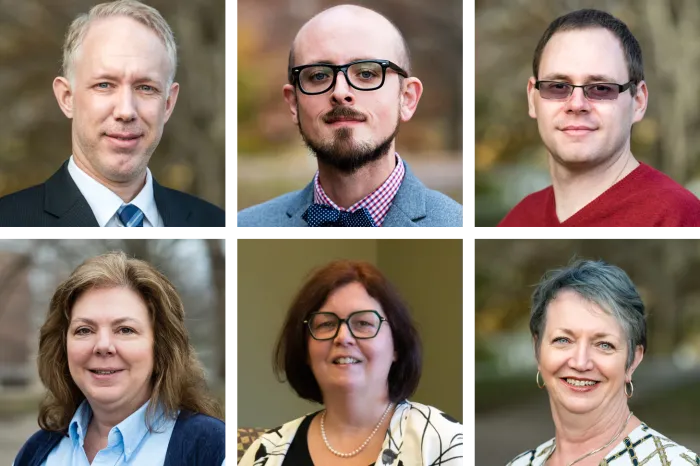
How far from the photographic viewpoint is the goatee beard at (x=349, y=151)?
3514mm

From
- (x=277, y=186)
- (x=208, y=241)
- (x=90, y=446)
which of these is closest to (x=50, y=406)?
(x=90, y=446)

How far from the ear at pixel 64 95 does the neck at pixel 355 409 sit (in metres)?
1.09

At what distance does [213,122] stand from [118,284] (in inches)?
20.9

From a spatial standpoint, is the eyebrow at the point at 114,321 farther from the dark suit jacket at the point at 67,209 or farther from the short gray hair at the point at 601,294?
the short gray hair at the point at 601,294

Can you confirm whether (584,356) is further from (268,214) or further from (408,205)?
(268,214)

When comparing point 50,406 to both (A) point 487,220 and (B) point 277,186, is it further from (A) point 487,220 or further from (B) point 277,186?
(A) point 487,220

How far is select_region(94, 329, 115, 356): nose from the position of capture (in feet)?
11.5

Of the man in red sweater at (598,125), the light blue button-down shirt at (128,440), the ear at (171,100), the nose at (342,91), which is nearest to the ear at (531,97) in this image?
the man in red sweater at (598,125)

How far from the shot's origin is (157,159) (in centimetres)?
352

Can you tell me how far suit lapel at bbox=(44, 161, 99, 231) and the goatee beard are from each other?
0.68 metres

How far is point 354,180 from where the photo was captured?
3.54 meters

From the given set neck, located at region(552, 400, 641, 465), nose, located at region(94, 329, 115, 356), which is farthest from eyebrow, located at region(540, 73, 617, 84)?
nose, located at region(94, 329, 115, 356)

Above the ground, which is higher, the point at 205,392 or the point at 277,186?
the point at 277,186

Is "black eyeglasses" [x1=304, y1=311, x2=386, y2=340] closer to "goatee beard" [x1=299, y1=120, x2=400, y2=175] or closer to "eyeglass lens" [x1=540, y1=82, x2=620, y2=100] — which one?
"goatee beard" [x1=299, y1=120, x2=400, y2=175]
